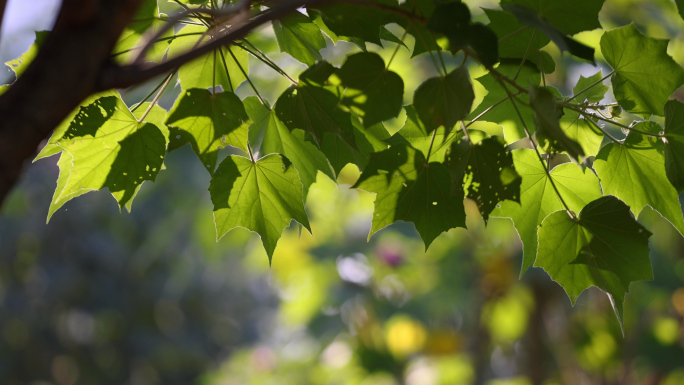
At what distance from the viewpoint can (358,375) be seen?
278cm

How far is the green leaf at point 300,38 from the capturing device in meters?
0.42

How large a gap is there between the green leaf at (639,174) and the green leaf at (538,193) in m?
0.01

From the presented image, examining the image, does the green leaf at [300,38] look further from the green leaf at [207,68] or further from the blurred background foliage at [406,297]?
the blurred background foliage at [406,297]

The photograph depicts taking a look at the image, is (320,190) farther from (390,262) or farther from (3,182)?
(3,182)

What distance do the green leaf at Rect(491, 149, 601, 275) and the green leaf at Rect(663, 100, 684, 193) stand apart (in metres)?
0.05

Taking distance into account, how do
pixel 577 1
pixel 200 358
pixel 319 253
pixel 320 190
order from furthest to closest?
pixel 200 358 → pixel 320 190 → pixel 319 253 → pixel 577 1

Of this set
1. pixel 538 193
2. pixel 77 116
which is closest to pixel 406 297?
pixel 538 193

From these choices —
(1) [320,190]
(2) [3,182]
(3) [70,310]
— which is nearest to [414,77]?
(1) [320,190]

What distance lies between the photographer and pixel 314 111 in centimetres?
37

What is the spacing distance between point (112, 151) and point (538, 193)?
12.9 inches

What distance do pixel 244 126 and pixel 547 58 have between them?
0.76 feet

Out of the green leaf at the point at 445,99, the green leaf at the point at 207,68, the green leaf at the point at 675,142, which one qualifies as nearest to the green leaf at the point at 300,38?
the green leaf at the point at 207,68

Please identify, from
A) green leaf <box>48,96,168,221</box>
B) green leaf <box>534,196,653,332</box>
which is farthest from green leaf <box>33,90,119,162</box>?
green leaf <box>534,196,653,332</box>

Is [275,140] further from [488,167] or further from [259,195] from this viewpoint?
[488,167]
